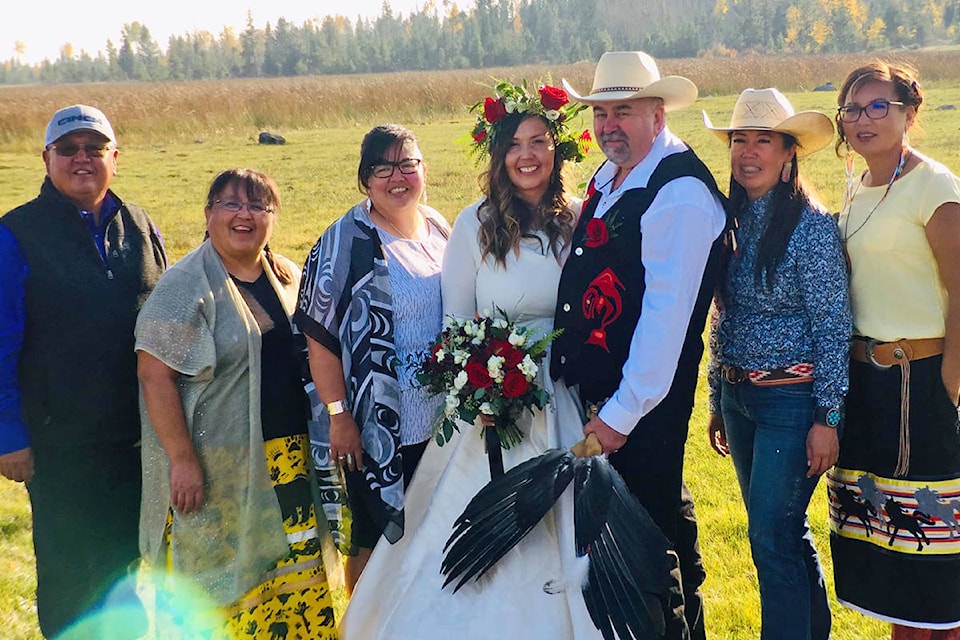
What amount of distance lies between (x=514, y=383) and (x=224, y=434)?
3.85 feet

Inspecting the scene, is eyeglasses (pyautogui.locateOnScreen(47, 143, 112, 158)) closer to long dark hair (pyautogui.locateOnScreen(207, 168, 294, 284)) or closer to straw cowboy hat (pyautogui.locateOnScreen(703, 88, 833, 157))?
long dark hair (pyautogui.locateOnScreen(207, 168, 294, 284))

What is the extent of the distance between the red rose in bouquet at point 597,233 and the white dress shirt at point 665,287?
0.13 metres

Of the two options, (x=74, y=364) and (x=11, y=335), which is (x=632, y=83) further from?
(x=11, y=335)

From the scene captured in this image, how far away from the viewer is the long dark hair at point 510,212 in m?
3.30

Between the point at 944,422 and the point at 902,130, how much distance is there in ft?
3.57

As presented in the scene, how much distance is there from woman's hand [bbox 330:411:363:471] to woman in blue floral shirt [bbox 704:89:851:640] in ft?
4.91

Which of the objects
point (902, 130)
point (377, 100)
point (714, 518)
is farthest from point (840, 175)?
point (377, 100)

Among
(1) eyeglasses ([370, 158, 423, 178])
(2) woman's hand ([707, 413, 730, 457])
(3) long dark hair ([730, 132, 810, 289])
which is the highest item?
(1) eyeglasses ([370, 158, 423, 178])

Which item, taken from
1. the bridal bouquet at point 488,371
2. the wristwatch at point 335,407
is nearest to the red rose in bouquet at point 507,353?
the bridal bouquet at point 488,371

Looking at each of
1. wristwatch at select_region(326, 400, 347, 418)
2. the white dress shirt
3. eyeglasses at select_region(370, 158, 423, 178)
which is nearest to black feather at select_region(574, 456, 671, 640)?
the white dress shirt

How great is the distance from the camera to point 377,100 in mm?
26547

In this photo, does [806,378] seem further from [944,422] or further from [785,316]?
[944,422]

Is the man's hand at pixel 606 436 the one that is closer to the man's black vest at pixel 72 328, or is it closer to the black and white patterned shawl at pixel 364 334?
the black and white patterned shawl at pixel 364 334

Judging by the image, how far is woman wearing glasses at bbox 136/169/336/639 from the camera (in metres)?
3.18
